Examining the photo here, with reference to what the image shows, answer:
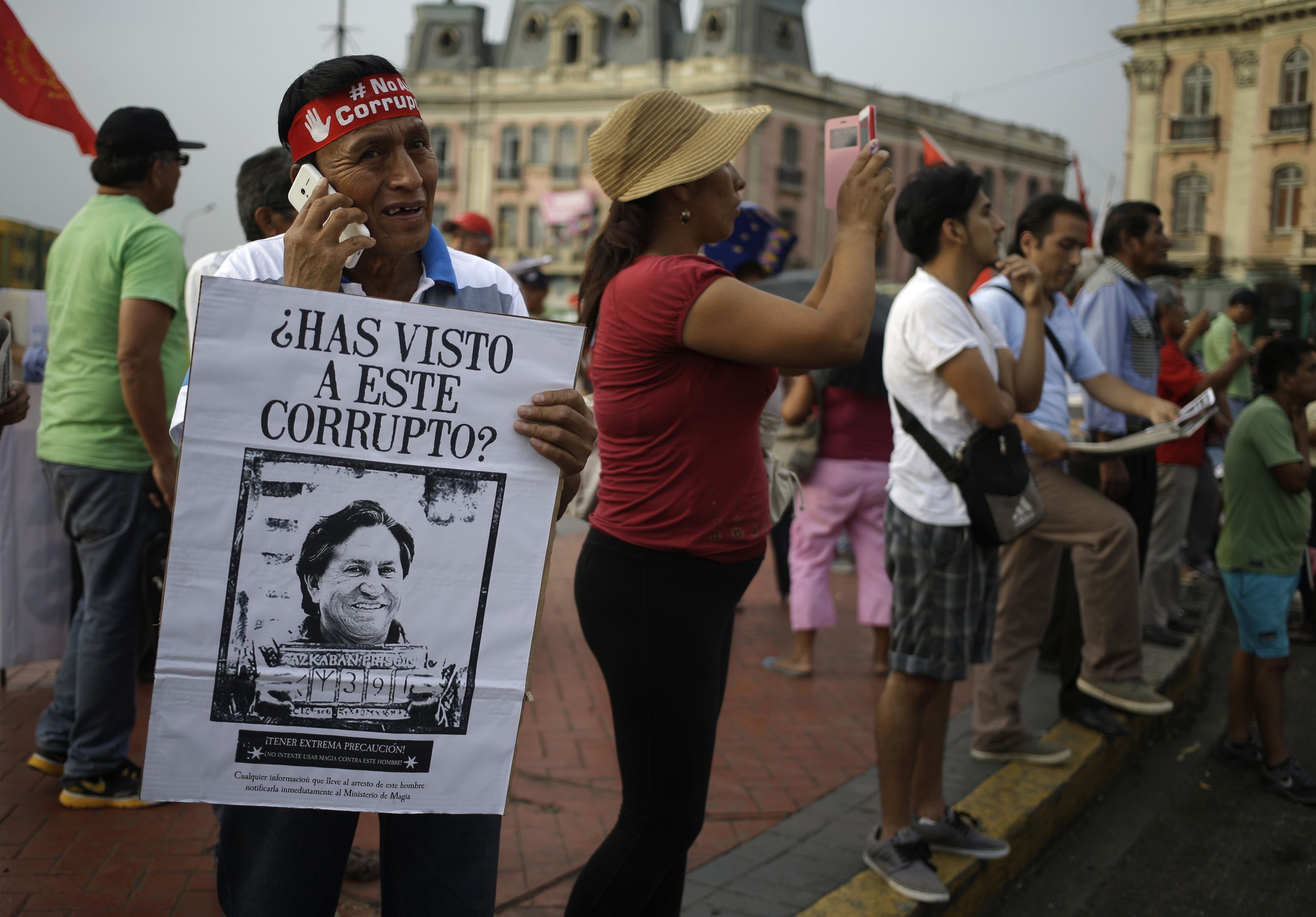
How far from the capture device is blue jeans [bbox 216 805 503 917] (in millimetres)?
1939

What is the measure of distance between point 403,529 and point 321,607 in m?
0.17

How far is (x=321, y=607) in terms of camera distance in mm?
1766

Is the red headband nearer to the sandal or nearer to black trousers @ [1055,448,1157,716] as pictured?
black trousers @ [1055,448,1157,716]

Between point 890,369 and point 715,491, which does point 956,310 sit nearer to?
point 890,369

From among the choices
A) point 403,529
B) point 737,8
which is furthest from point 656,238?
point 737,8

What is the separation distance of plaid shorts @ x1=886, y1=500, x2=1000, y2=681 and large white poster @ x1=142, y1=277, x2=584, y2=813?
1.83 m

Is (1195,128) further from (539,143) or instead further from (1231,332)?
(539,143)

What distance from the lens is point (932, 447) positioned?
3.45m

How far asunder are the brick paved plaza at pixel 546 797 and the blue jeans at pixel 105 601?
23 centimetres

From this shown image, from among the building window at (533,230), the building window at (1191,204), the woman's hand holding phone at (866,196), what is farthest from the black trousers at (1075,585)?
the building window at (533,230)

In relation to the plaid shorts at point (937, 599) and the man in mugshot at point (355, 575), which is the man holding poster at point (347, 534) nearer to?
the man in mugshot at point (355, 575)

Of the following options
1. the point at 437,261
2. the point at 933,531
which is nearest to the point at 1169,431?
the point at 933,531

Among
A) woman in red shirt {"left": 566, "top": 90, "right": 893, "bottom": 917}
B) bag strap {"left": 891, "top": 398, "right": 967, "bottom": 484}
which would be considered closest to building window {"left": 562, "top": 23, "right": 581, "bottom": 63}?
bag strap {"left": 891, "top": 398, "right": 967, "bottom": 484}

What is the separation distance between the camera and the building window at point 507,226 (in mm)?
54656
